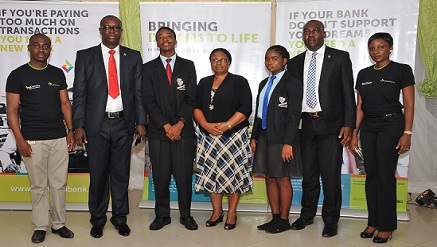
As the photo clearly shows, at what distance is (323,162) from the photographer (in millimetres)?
3896

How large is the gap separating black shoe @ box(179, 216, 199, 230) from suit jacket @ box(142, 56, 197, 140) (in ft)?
2.43

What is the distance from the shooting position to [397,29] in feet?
14.2

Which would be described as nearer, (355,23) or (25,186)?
(355,23)

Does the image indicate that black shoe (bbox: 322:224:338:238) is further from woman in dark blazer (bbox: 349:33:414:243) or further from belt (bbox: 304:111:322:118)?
belt (bbox: 304:111:322:118)

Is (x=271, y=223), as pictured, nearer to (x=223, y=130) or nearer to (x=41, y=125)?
(x=223, y=130)

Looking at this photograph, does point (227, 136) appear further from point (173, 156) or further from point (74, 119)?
point (74, 119)

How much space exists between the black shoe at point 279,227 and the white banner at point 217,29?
1410mm

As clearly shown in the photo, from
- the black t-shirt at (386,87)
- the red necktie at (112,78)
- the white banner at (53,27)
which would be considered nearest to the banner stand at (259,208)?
the black t-shirt at (386,87)

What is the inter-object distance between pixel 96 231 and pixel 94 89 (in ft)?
3.86

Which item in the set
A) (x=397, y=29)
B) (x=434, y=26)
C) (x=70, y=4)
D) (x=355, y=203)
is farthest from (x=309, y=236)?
(x=70, y=4)

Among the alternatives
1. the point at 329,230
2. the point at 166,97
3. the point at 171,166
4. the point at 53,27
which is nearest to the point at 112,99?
the point at 166,97

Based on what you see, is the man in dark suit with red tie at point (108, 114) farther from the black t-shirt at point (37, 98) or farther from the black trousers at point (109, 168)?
the black t-shirt at point (37, 98)

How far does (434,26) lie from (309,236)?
2.75 metres

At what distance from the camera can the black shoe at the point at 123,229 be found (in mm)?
3877
